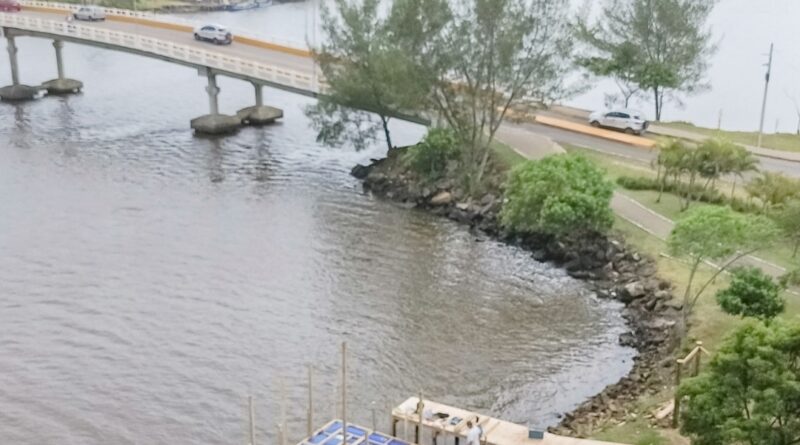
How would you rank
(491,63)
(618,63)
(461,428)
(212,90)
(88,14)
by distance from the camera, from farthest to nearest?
(88,14) → (212,90) → (618,63) → (491,63) → (461,428)

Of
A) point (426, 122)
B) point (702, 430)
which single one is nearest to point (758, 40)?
point (426, 122)

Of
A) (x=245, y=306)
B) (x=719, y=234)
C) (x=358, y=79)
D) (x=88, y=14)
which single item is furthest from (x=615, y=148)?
(x=88, y=14)

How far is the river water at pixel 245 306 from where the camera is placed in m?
34.3

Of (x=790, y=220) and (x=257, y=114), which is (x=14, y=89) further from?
(x=790, y=220)

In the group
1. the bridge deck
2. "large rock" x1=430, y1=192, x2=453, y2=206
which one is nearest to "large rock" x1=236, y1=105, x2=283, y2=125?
the bridge deck

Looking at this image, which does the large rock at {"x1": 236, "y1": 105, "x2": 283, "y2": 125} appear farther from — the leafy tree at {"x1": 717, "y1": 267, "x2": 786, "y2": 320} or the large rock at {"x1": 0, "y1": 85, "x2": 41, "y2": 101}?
the leafy tree at {"x1": 717, "y1": 267, "x2": 786, "y2": 320}

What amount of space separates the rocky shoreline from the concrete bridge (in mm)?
10872

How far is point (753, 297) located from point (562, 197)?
12.1 metres

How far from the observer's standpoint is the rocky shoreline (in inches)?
1325

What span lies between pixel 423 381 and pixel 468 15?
960 inches

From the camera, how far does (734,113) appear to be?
77.2 m

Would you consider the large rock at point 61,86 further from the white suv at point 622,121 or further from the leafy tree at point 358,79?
the white suv at point 622,121

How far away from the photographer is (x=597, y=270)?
45344 millimetres

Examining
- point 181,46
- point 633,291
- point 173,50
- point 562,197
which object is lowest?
point 633,291
